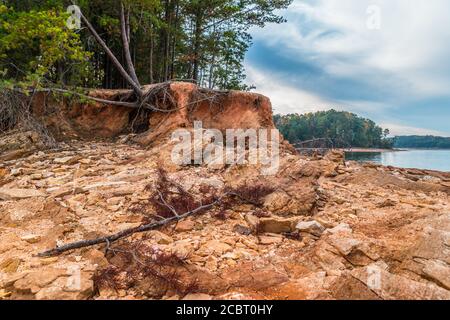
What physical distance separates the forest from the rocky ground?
2.99 m

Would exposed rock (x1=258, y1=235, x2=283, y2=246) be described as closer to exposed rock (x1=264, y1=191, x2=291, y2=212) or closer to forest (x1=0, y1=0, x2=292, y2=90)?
exposed rock (x1=264, y1=191, x2=291, y2=212)

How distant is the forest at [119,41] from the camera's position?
6.64m

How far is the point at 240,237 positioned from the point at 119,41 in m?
11.9

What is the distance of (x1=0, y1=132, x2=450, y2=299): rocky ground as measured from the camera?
2477 mm

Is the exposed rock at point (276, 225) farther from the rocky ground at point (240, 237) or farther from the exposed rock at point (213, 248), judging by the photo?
the exposed rock at point (213, 248)

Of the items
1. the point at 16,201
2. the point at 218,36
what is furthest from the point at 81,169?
the point at 218,36

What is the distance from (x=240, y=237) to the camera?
347cm

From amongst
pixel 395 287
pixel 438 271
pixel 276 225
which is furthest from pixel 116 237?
pixel 438 271

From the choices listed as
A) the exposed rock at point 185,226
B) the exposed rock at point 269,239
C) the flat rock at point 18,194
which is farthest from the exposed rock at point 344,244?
the flat rock at point 18,194

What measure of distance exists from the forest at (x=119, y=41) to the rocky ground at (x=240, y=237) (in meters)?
2.99

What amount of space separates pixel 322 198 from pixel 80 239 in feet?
10.5

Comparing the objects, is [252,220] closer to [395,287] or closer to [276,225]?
[276,225]
